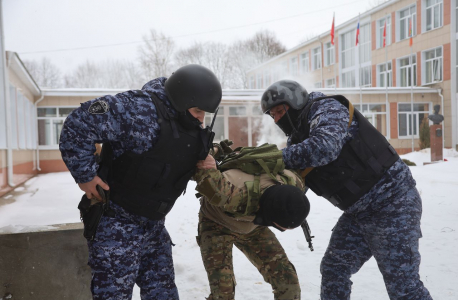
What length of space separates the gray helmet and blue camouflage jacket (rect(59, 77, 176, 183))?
88 cm

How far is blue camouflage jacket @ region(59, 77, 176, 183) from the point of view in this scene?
2.15 m

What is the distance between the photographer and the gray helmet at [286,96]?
292 cm

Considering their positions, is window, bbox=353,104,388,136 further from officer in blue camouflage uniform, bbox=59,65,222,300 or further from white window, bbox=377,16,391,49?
officer in blue camouflage uniform, bbox=59,65,222,300

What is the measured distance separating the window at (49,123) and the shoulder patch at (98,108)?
18.3m

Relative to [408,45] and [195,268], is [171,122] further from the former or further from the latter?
[408,45]

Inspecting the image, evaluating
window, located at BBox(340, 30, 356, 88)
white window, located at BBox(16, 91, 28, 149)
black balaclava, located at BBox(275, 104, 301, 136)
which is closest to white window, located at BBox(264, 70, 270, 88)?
window, located at BBox(340, 30, 356, 88)

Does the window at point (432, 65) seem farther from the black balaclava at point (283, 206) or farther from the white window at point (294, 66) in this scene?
the black balaclava at point (283, 206)

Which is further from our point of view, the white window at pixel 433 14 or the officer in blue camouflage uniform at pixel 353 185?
the white window at pixel 433 14

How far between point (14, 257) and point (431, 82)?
80.7 ft

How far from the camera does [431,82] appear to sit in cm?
2350

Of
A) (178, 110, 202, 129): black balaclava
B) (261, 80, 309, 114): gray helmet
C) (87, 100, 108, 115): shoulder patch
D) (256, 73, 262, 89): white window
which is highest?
(256, 73, 262, 89): white window

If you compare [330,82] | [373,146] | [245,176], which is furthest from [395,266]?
[330,82]

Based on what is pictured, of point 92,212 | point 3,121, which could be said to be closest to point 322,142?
point 92,212

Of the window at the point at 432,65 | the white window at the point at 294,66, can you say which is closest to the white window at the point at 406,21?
the window at the point at 432,65
